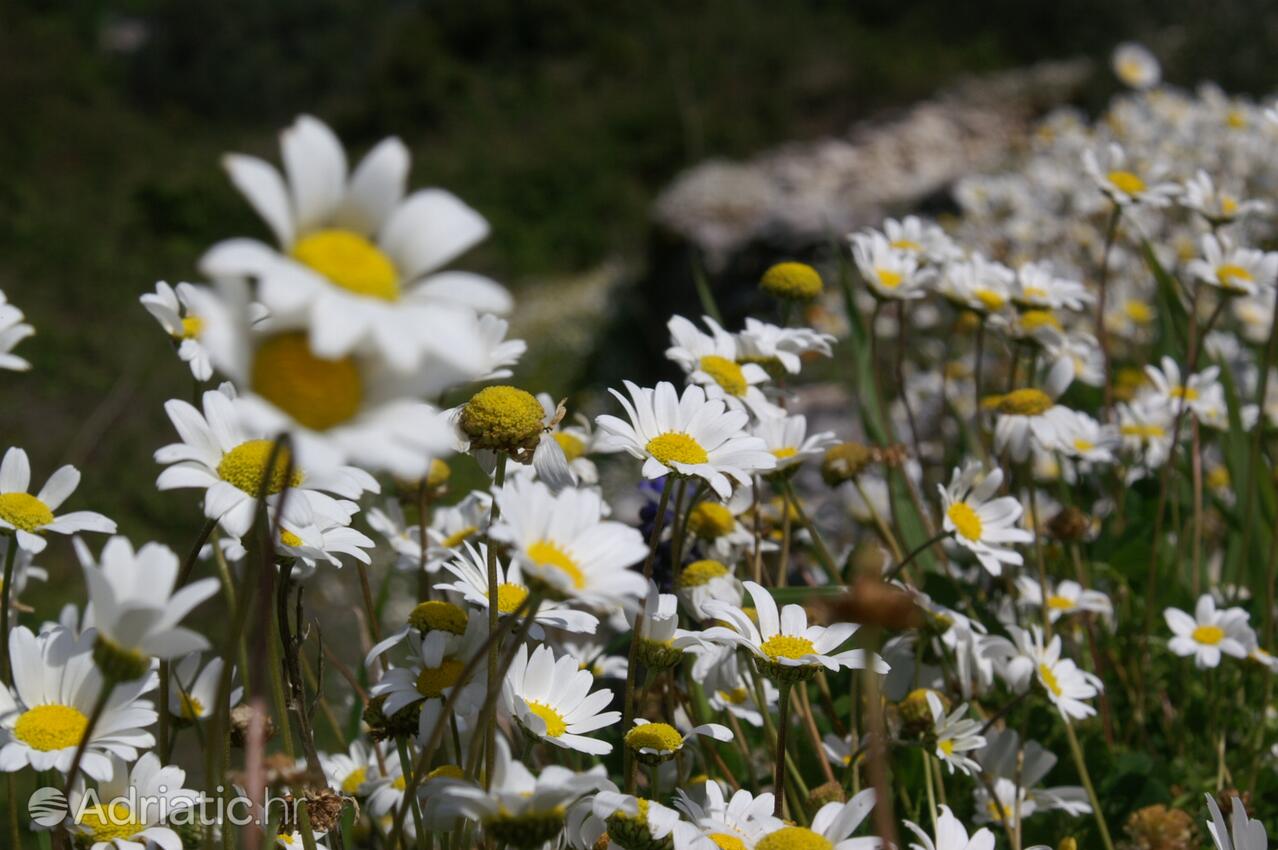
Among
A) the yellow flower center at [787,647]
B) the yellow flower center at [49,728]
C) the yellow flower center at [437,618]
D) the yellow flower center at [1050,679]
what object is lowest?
the yellow flower center at [1050,679]

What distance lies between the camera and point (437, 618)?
2.94ft

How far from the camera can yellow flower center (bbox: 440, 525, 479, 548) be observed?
46.6 inches

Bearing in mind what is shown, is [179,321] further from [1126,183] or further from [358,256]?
[1126,183]

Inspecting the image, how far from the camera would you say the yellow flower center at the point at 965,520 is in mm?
1132

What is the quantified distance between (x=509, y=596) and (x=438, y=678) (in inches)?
3.5

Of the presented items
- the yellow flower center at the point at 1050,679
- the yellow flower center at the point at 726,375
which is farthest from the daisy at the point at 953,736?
Result: the yellow flower center at the point at 726,375

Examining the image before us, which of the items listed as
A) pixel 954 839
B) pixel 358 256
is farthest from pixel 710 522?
pixel 358 256

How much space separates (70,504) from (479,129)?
876 centimetres

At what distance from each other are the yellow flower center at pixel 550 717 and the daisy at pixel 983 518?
1.48 feet

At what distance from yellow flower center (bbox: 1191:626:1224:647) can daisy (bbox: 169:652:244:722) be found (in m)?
1.06

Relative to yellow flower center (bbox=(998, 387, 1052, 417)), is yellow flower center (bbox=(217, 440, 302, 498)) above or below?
above

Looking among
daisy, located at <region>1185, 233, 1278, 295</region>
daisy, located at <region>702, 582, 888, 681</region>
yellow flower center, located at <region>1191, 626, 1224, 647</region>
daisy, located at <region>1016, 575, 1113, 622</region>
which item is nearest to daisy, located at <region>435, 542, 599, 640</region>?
daisy, located at <region>702, 582, 888, 681</region>

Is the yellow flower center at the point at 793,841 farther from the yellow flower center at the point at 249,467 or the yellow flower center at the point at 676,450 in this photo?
the yellow flower center at the point at 249,467

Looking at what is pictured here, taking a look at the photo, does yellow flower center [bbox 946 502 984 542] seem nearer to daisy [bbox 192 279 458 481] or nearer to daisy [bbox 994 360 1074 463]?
daisy [bbox 994 360 1074 463]
